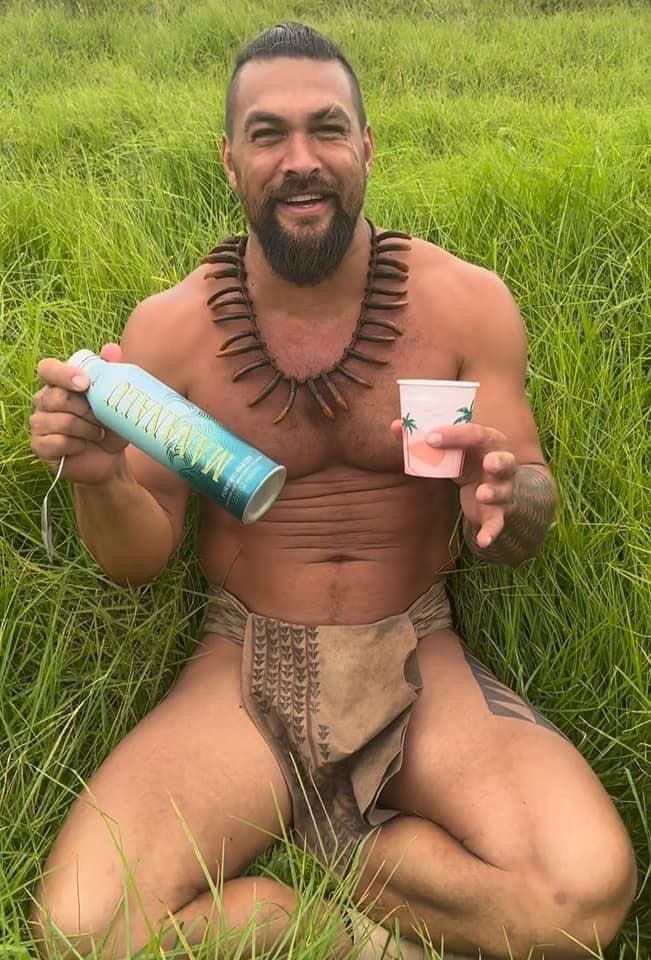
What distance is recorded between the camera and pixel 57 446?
1514 mm

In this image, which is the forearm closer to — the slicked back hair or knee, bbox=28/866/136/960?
knee, bbox=28/866/136/960

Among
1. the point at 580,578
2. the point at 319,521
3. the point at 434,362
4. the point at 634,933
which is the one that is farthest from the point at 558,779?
the point at 434,362

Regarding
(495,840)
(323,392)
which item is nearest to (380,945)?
(495,840)

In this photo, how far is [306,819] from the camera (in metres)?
1.83

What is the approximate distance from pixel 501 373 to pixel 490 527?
50 centimetres

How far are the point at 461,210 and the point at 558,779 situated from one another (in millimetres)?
1657

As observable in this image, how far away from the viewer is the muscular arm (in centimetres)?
185

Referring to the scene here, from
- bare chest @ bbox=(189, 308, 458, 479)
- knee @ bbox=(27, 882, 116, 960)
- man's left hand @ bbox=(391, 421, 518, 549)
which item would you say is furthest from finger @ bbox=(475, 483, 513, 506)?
knee @ bbox=(27, 882, 116, 960)

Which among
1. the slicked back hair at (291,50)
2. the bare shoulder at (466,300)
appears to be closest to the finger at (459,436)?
the bare shoulder at (466,300)

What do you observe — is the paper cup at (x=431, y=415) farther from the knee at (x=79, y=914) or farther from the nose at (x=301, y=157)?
the knee at (x=79, y=914)

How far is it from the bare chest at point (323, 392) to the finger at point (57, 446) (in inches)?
16.7

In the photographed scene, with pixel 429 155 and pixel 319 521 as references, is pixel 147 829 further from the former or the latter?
pixel 429 155

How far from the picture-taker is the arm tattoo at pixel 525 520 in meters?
1.66

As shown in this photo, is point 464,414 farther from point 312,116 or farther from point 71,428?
point 312,116
